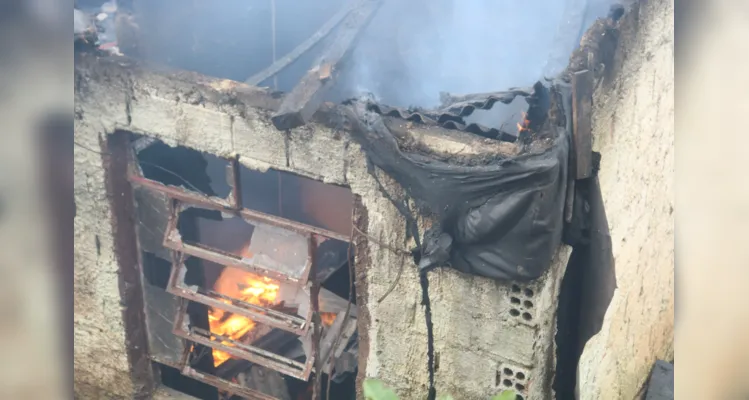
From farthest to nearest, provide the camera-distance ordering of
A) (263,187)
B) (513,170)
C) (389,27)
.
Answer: (263,187)
(389,27)
(513,170)

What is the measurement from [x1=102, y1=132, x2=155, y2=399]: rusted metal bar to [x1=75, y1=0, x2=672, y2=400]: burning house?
0.04 ft

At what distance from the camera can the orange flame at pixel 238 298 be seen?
7.54m

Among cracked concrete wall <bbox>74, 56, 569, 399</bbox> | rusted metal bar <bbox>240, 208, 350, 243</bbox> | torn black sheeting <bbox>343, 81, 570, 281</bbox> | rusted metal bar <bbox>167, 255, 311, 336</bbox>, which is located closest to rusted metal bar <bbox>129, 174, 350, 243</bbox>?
rusted metal bar <bbox>240, 208, 350, 243</bbox>

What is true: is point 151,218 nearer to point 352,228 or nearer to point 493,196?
point 352,228

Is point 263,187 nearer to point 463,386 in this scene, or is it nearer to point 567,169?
point 463,386

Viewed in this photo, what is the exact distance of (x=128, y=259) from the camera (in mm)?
6262

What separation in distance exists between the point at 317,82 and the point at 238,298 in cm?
355

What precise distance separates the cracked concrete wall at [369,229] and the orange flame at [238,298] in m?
1.92

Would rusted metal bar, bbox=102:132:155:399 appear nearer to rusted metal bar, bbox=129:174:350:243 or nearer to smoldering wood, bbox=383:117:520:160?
rusted metal bar, bbox=129:174:350:243

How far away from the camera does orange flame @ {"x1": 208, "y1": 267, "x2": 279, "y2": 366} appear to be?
24.7ft

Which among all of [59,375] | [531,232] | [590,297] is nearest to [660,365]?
[590,297]

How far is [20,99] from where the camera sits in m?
0.73

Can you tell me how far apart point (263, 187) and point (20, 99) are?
33.4 feet

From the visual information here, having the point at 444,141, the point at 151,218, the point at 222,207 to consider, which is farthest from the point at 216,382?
the point at 444,141
